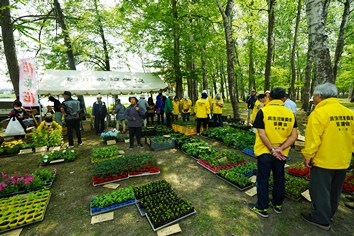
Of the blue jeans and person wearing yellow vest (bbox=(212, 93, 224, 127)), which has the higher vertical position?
person wearing yellow vest (bbox=(212, 93, 224, 127))

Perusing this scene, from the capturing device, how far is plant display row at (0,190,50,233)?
3263 mm

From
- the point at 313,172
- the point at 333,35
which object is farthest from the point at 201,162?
the point at 333,35

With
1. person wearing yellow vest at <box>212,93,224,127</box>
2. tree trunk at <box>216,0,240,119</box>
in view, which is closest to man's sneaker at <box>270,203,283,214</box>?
person wearing yellow vest at <box>212,93,224,127</box>

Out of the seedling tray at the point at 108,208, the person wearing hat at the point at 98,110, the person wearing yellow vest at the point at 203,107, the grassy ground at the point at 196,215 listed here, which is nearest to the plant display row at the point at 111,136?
the person wearing hat at the point at 98,110

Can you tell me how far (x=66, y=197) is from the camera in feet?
14.0

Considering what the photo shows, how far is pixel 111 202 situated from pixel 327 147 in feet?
13.6

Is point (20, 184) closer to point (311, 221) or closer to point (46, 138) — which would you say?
point (46, 138)

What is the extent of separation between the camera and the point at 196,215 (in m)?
3.47

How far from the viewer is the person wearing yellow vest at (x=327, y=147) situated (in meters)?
2.74

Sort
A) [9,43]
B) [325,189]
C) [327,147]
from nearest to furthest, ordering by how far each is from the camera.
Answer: [327,147] < [325,189] < [9,43]

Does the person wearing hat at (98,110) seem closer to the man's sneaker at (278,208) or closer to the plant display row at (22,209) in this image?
the plant display row at (22,209)

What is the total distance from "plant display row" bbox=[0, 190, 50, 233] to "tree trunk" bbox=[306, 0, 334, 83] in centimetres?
804

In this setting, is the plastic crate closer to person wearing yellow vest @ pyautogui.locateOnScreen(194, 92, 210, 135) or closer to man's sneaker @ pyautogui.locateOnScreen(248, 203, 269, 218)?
person wearing yellow vest @ pyautogui.locateOnScreen(194, 92, 210, 135)

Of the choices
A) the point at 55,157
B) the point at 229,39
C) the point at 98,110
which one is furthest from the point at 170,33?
the point at 55,157
